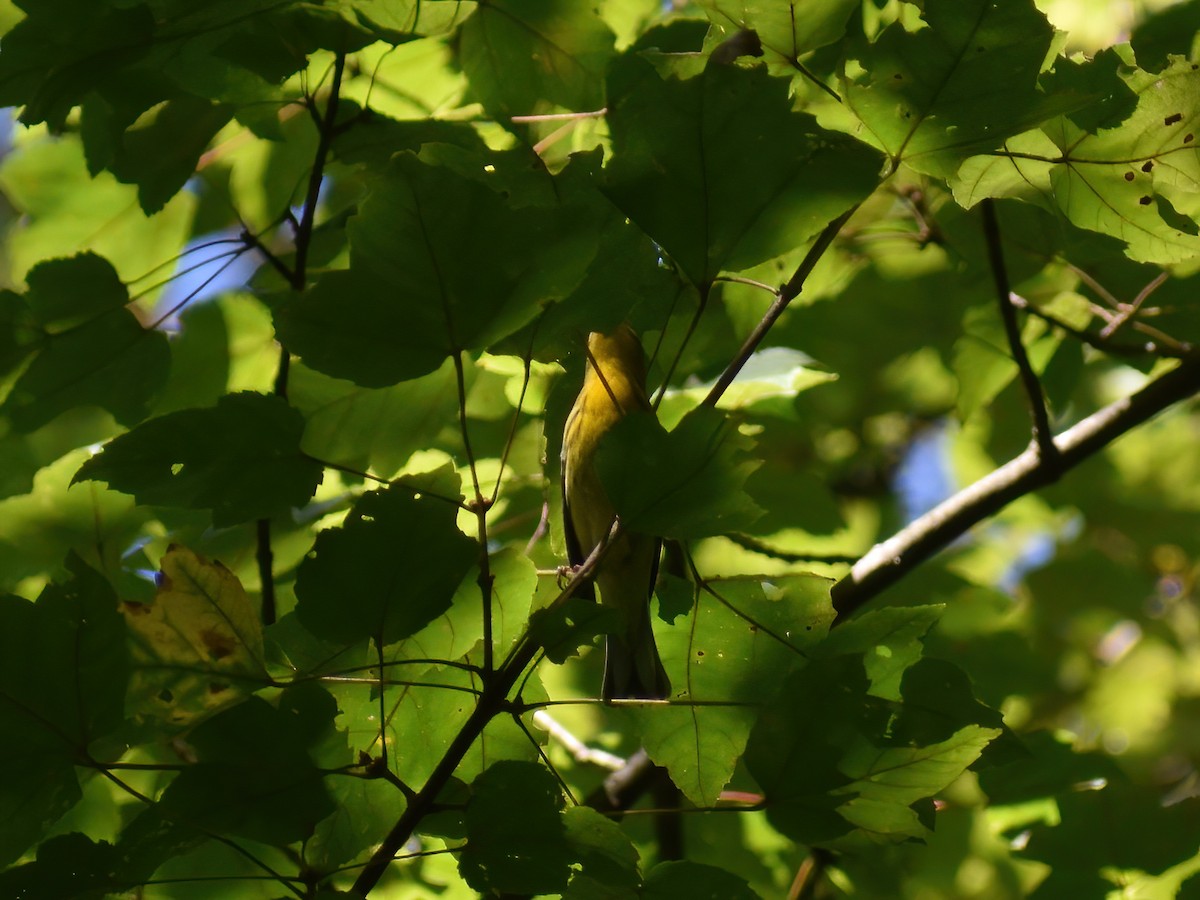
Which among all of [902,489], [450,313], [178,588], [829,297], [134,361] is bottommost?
[902,489]

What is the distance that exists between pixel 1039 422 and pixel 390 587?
1216 mm

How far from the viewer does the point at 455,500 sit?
43.9 inches

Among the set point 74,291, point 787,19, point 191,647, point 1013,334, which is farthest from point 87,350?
point 1013,334

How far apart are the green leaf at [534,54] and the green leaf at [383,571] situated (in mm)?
817

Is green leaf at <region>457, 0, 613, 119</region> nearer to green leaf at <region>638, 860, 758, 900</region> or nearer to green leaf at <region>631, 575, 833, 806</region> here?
green leaf at <region>631, 575, 833, 806</region>

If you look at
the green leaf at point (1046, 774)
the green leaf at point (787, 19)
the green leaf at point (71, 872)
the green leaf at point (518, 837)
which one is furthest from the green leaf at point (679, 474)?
the green leaf at point (1046, 774)

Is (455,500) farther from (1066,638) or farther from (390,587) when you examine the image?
(1066,638)

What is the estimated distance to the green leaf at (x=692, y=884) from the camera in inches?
43.0

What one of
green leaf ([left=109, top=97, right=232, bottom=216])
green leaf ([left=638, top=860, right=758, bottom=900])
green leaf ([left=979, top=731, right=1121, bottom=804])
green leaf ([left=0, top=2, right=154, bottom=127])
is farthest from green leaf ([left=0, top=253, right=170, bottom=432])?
green leaf ([left=979, top=731, right=1121, bottom=804])

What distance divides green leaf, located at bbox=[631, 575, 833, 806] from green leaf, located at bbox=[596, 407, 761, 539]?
29 centimetres

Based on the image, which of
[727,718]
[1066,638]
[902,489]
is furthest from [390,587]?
[902,489]

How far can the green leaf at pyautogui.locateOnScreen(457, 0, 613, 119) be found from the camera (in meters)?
1.68

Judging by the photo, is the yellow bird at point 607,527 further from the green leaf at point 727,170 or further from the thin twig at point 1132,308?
the green leaf at point 727,170

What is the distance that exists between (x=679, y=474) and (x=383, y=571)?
29 centimetres
